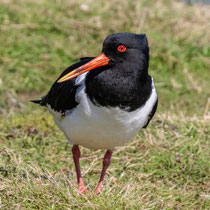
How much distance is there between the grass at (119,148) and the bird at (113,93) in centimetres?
43

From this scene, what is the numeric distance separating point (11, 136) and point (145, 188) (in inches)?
72.1

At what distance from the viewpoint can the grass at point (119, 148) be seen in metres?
4.08

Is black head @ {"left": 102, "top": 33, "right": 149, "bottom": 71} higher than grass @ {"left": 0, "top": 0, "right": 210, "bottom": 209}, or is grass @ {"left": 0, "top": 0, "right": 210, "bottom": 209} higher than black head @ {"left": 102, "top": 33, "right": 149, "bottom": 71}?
black head @ {"left": 102, "top": 33, "right": 149, "bottom": 71}

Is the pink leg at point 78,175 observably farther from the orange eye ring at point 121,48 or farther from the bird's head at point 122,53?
the orange eye ring at point 121,48

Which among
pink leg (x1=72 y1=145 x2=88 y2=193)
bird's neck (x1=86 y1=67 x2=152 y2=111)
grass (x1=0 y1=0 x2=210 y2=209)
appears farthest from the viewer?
pink leg (x1=72 y1=145 x2=88 y2=193)

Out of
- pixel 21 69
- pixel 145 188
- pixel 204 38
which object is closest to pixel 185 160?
pixel 145 188

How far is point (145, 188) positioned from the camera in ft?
15.5

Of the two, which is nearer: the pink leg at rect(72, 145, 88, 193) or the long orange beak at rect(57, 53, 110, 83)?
the long orange beak at rect(57, 53, 110, 83)

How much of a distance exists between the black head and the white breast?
39 centimetres

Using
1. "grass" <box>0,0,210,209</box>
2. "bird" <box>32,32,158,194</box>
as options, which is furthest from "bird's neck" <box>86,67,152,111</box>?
"grass" <box>0,0,210,209</box>

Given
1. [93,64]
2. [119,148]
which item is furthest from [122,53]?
[119,148]

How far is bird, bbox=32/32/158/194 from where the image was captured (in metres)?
3.98

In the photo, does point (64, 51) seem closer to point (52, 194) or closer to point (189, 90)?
point (189, 90)

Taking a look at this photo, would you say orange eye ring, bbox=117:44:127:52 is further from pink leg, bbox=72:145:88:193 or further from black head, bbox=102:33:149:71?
pink leg, bbox=72:145:88:193
